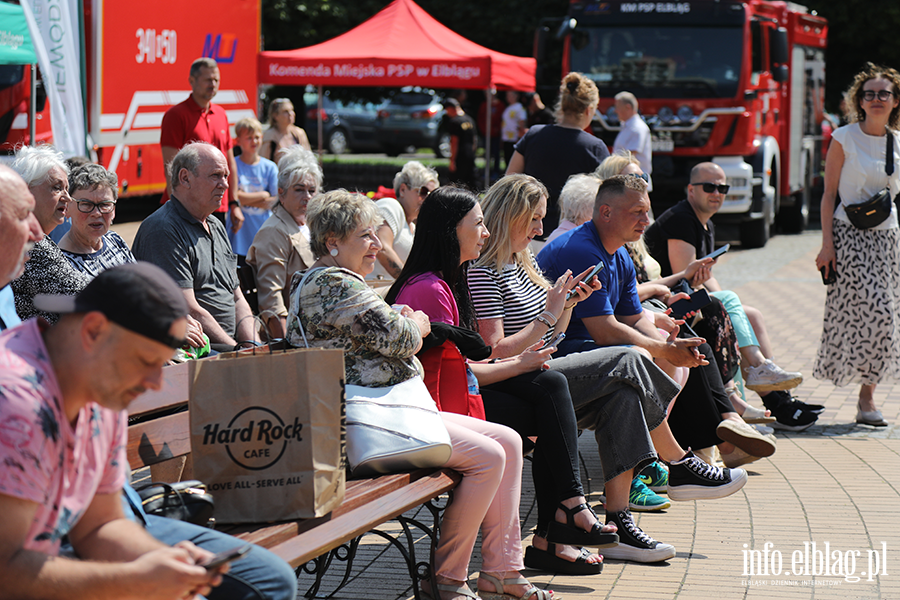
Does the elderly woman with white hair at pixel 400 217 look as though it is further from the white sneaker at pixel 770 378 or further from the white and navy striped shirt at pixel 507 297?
the white sneaker at pixel 770 378

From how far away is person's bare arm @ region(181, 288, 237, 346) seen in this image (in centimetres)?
455

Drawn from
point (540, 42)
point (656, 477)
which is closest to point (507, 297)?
point (656, 477)

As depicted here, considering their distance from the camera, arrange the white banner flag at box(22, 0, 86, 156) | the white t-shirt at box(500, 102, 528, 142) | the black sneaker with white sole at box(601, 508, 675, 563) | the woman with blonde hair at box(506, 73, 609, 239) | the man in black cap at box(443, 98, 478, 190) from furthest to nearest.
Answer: the white t-shirt at box(500, 102, 528, 142) < the man in black cap at box(443, 98, 478, 190) < the white banner flag at box(22, 0, 86, 156) < the woman with blonde hair at box(506, 73, 609, 239) < the black sneaker with white sole at box(601, 508, 675, 563)

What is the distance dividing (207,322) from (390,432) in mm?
1660

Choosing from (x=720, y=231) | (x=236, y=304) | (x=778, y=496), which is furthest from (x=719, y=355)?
(x=720, y=231)

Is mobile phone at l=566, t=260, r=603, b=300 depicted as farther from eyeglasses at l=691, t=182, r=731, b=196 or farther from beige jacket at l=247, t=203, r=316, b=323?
beige jacket at l=247, t=203, r=316, b=323

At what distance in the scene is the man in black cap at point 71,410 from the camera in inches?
71.1

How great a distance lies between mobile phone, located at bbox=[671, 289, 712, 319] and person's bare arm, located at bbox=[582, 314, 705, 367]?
0.72m

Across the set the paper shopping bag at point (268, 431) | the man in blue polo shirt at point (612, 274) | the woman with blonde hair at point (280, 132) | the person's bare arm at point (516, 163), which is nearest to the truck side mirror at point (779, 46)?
the woman with blonde hair at point (280, 132)

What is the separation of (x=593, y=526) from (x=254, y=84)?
12382 millimetres

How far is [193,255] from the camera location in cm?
467

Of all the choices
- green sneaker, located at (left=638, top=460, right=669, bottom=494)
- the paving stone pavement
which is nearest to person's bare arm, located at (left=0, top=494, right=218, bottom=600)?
the paving stone pavement

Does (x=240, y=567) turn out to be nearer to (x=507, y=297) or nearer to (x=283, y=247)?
(x=507, y=297)

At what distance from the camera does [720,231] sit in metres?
15.9
